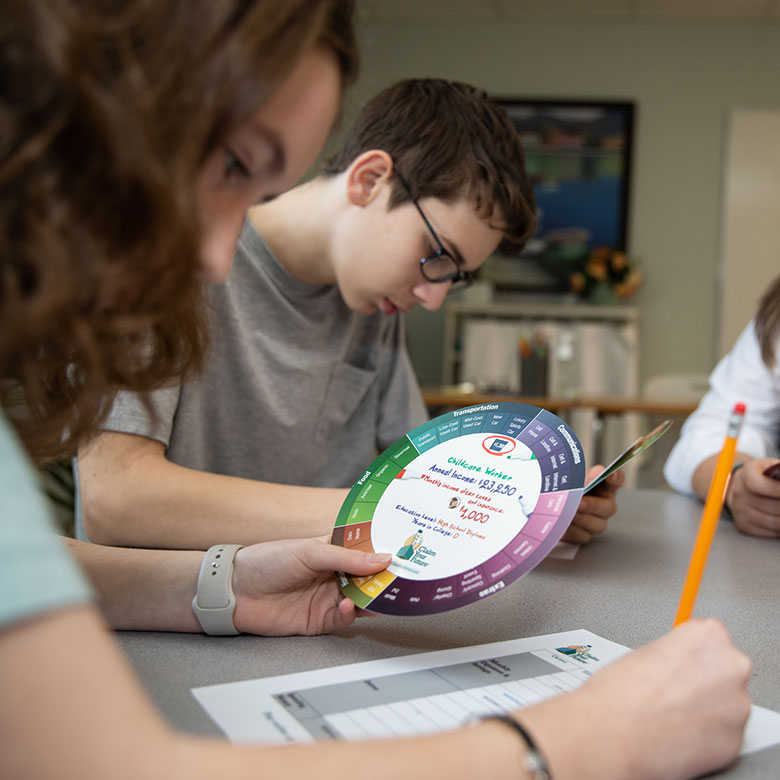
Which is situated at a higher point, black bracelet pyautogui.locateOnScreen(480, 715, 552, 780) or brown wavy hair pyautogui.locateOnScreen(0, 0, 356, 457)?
brown wavy hair pyautogui.locateOnScreen(0, 0, 356, 457)

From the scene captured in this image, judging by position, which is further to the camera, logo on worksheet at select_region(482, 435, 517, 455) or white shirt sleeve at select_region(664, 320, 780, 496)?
white shirt sleeve at select_region(664, 320, 780, 496)

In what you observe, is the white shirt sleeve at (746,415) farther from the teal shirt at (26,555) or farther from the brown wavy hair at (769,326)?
the teal shirt at (26,555)

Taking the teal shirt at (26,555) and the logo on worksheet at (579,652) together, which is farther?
the logo on worksheet at (579,652)

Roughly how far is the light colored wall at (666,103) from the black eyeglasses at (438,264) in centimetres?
377

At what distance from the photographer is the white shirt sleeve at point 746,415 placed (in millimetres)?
1429

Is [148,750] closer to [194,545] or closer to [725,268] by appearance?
[194,545]

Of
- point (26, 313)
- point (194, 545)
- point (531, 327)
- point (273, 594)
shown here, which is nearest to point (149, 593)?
point (273, 594)

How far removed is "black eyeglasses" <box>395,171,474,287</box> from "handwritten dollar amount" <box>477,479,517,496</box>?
1.78ft

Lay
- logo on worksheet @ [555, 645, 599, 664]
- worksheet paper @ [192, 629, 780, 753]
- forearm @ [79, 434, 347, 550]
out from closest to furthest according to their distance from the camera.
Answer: worksheet paper @ [192, 629, 780, 753], logo on worksheet @ [555, 645, 599, 664], forearm @ [79, 434, 347, 550]

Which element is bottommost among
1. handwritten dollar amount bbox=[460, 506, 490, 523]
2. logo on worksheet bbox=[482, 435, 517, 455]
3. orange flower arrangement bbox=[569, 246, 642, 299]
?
handwritten dollar amount bbox=[460, 506, 490, 523]

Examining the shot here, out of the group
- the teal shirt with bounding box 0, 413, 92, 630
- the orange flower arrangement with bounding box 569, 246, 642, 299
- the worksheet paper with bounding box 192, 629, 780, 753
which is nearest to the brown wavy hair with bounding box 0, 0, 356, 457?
the teal shirt with bounding box 0, 413, 92, 630

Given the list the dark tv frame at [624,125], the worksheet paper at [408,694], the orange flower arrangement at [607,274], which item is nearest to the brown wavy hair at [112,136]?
the worksheet paper at [408,694]

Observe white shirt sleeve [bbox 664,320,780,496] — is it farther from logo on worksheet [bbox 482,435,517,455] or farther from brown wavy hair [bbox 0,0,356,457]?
brown wavy hair [bbox 0,0,356,457]

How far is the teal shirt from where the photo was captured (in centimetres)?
35
